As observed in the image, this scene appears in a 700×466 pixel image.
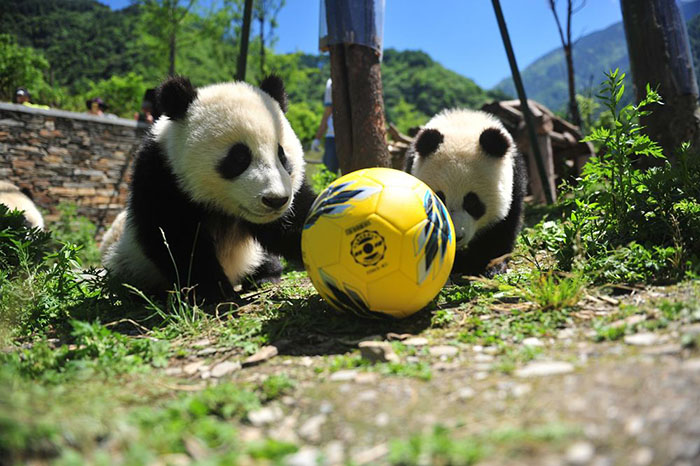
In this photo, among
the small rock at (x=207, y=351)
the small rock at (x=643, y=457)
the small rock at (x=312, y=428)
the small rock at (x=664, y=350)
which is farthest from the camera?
the small rock at (x=207, y=351)

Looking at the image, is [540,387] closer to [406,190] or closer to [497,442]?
[497,442]

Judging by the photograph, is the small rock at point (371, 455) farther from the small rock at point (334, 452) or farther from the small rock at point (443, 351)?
the small rock at point (443, 351)

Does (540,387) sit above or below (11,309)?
below

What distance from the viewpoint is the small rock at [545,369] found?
1.85m

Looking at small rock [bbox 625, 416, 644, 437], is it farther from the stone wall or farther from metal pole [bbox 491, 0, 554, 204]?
the stone wall

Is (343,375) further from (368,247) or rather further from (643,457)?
(643,457)

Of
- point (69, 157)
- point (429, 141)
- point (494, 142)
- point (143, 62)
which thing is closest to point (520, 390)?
point (494, 142)

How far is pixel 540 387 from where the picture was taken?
1.74 meters

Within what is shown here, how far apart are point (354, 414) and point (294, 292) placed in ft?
7.10

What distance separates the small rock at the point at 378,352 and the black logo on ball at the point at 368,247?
48 centimetres

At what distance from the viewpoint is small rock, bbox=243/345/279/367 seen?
2379mm

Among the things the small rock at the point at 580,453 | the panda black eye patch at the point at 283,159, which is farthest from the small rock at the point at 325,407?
the panda black eye patch at the point at 283,159

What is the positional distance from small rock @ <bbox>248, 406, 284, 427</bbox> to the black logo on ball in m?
1.03

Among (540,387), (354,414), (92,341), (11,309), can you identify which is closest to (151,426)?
(354,414)
